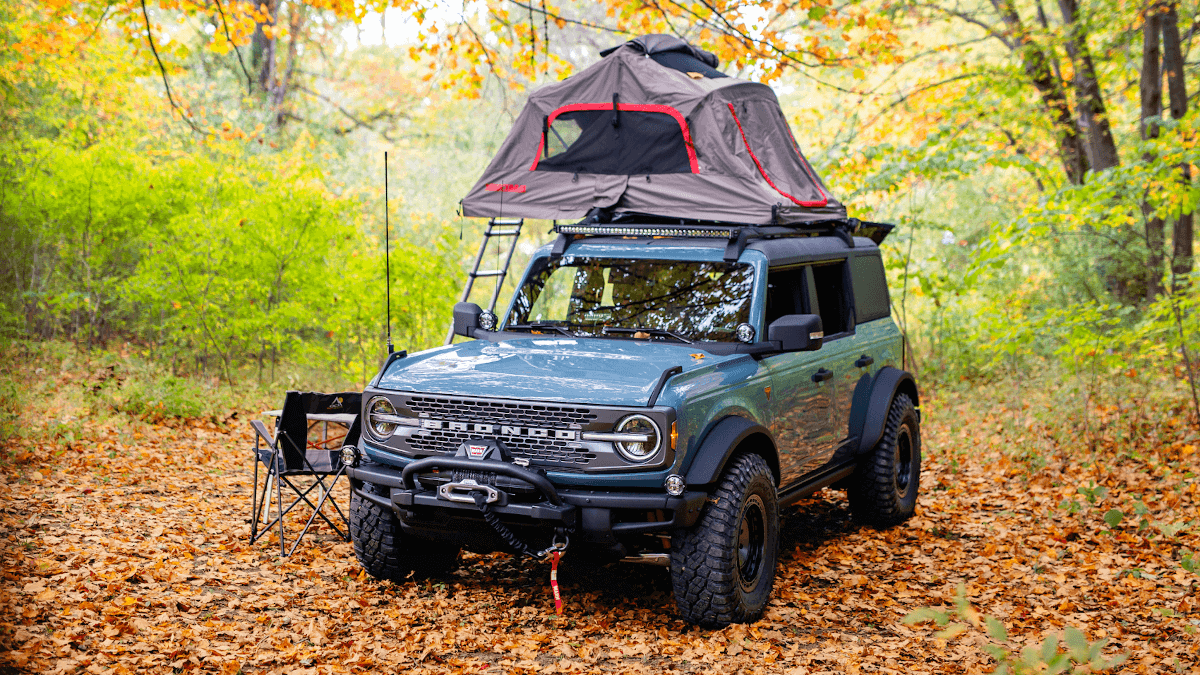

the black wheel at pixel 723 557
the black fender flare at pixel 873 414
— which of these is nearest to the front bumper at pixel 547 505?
the black wheel at pixel 723 557

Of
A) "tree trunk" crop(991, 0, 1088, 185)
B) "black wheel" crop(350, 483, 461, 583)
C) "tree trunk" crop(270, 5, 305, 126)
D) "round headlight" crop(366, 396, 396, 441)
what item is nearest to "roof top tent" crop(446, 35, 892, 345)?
"round headlight" crop(366, 396, 396, 441)

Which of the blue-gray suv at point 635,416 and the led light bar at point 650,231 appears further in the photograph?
the led light bar at point 650,231

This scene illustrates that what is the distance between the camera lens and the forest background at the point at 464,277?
21.4 feet

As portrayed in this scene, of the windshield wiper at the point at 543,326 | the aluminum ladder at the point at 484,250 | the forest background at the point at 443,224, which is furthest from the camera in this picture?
the forest background at the point at 443,224

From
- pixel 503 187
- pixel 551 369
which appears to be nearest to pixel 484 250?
pixel 503 187

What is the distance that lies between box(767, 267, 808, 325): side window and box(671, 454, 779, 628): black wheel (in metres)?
1.15

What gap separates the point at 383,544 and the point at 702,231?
2.70 meters

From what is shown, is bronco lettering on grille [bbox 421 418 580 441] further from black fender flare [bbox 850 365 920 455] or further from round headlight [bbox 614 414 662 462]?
black fender flare [bbox 850 365 920 455]

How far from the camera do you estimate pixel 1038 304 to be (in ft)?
48.5

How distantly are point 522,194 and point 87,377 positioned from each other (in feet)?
22.4

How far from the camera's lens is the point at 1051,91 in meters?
14.0

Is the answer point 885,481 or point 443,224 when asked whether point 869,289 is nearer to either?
point 885,481

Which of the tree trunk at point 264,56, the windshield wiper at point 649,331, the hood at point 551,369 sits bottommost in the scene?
the hood at point 551,369

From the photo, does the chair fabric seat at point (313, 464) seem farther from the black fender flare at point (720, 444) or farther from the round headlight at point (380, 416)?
the black fender flare at point (720, 444)
